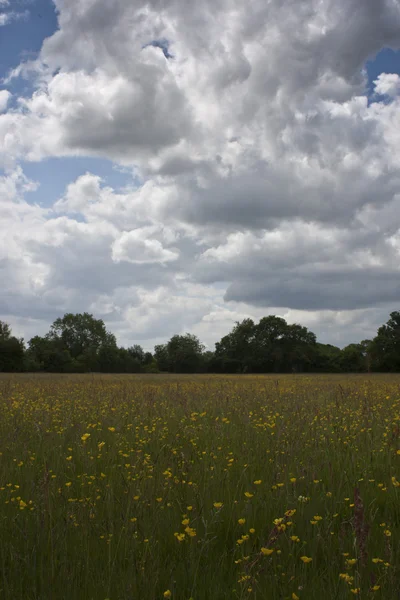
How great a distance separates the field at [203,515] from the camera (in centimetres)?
285

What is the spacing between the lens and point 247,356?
84.1 metres

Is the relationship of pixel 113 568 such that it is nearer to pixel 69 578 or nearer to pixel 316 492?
pixel 69 578

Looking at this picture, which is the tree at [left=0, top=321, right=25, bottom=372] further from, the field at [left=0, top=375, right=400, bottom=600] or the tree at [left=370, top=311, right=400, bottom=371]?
the field at [left=0, top=375, right=400, bottom=600]

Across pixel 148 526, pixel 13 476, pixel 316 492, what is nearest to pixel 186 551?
pixel 148 526

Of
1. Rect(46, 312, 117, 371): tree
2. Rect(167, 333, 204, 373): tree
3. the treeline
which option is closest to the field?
the treeline

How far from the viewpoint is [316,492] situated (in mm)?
4383

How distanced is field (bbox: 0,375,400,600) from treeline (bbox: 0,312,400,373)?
68.5 meters

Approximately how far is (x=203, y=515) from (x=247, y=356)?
A: 81.0 m

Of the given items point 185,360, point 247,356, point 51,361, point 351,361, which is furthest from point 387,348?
point 51,361

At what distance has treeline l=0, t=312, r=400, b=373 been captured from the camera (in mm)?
73312

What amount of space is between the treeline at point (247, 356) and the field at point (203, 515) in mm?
68514

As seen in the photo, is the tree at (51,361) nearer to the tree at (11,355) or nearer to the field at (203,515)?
the tree at (11,355)

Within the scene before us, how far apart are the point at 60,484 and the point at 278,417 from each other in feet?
14.7

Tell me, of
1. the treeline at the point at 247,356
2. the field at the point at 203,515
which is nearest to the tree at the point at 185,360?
the treeline at the point at 247,356
